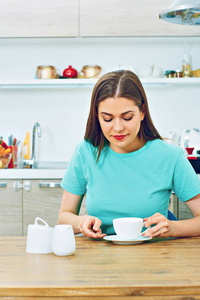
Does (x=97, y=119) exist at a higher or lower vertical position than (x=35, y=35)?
lower

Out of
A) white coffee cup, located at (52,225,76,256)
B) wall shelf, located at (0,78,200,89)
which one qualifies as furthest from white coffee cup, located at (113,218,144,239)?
wall shelf, located at (0,78,200,89)

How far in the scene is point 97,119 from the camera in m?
1.62

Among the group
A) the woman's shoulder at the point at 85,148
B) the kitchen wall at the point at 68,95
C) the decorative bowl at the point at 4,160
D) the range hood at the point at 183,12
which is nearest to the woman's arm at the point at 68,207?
the woman's shoulder at the point at 85,148

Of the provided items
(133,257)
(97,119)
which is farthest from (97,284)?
(97,119)

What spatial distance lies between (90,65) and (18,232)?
4.56 ft

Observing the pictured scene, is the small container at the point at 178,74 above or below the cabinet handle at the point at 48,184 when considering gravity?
above

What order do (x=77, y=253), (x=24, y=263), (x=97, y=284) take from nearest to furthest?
(x=97, y=284) → (x=24, y=263) → (x=77, y=253)

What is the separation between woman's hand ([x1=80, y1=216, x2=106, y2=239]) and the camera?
4.59 feet

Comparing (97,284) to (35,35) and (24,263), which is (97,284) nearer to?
(24,263)

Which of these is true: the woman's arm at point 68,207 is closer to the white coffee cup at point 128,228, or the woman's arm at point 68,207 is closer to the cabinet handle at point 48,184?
the white coffee cup at point 128,228

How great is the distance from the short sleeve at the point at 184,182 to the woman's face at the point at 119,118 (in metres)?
0.24

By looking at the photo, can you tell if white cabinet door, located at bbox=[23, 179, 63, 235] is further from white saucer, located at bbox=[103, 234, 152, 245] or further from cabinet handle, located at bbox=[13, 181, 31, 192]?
white saucer, located at bbox=[103, 234, 152, 245]

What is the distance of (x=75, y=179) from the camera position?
168 cm

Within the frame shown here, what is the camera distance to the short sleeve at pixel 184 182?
1610 mm
